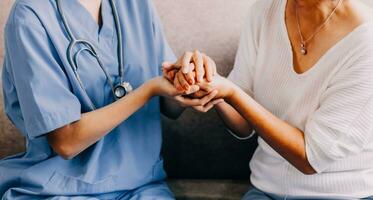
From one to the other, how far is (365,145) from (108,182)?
0.56 meters

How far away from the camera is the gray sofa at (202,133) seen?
1350 mm

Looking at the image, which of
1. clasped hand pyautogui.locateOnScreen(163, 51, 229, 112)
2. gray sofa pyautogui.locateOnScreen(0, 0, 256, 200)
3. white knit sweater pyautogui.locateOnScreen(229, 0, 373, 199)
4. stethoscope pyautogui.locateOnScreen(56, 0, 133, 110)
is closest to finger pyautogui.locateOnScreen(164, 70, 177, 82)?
clasped hand pyautogui.locateOnScreen(163, 51, 229, 112)

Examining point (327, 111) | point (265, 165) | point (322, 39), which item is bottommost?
point (265, 165)

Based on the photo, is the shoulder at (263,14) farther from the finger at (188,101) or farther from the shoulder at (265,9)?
the finger at (188,101)

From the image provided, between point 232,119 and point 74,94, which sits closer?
point 74,94

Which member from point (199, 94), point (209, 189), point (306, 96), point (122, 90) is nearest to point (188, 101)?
point (199, 94)

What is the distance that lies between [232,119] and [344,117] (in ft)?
0.95

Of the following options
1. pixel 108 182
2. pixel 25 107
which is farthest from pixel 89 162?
pixel 25 107

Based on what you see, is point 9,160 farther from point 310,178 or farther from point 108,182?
point 310,178

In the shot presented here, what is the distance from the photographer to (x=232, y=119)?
1181 millimetres

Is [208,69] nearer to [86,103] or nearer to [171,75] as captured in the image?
[171,75]

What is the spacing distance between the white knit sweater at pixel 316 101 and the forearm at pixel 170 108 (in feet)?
0.51

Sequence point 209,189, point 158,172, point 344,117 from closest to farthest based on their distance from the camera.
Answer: point 344,117, point 158,172, point 209,189

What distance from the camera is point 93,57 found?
1.06 metres
